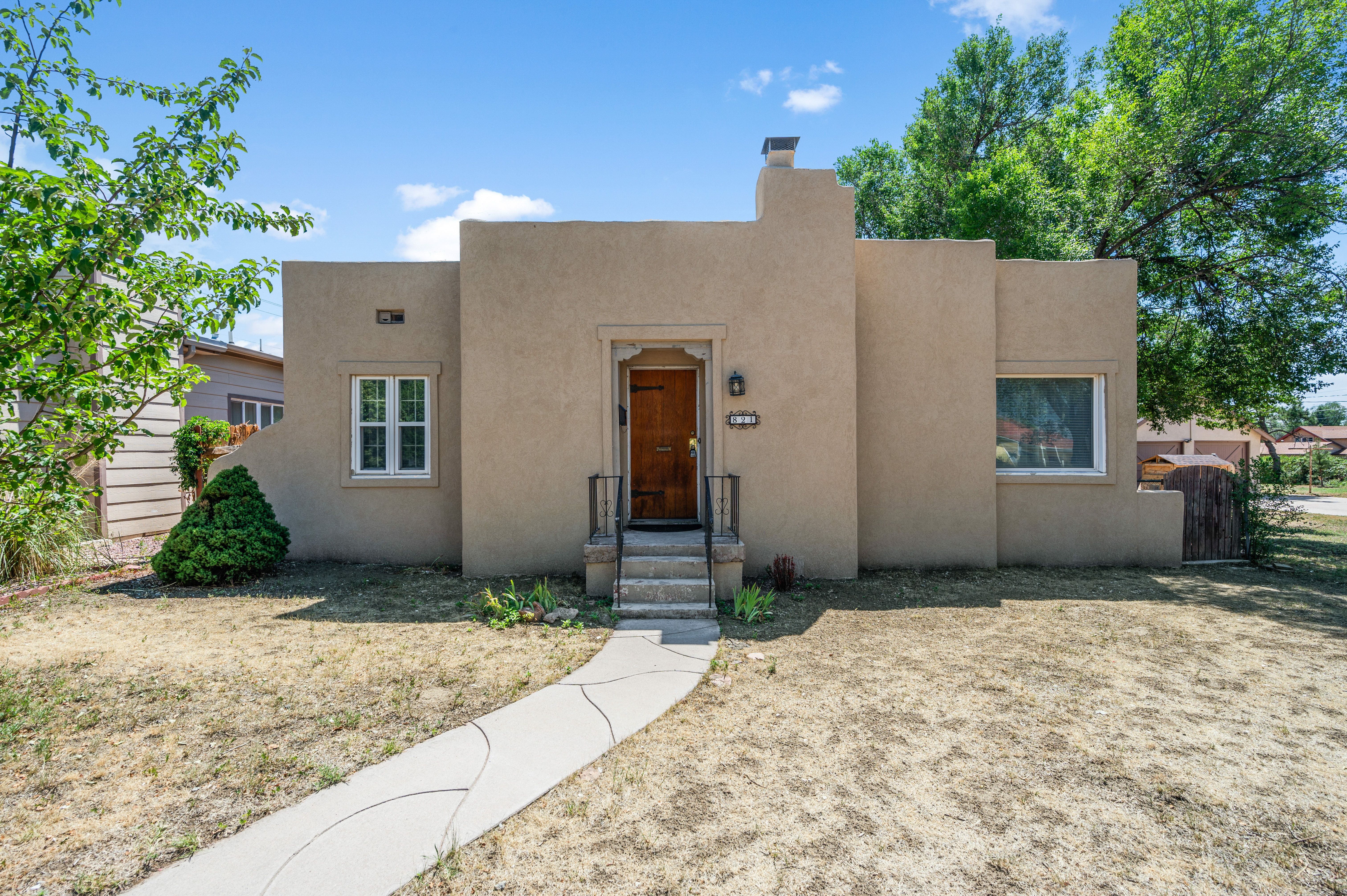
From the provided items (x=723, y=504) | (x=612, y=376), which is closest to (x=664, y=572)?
(x=723, y=504)

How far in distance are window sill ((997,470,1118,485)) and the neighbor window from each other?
12.1 meters

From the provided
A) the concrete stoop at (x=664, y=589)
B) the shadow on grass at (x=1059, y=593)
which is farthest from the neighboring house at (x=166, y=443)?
the shadow on grass at (x=1059, y=593)

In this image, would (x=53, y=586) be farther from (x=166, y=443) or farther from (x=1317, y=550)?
(x=1317, y=550)

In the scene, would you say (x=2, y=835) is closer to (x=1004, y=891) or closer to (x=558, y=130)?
(x=1004, y=891)

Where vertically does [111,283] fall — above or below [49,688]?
above

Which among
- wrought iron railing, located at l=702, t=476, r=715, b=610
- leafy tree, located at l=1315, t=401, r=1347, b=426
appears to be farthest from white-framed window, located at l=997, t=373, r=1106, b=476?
leafy tree, located at l=1315, t=401, r=1347, b=426

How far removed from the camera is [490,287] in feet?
Result: 23.3

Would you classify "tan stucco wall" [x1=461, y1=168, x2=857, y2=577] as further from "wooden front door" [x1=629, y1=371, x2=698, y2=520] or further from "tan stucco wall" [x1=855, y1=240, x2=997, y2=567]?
"wooden front door" [x1=629, y1=371, x2=698, y2=520]

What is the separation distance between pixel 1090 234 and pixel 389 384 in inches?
514

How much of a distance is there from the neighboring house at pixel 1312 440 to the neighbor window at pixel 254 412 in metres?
43.8

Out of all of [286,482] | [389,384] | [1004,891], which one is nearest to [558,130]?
[389,384]

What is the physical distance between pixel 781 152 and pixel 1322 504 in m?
20.5

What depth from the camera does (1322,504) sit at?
17516 mm

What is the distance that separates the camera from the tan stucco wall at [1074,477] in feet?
26.1
